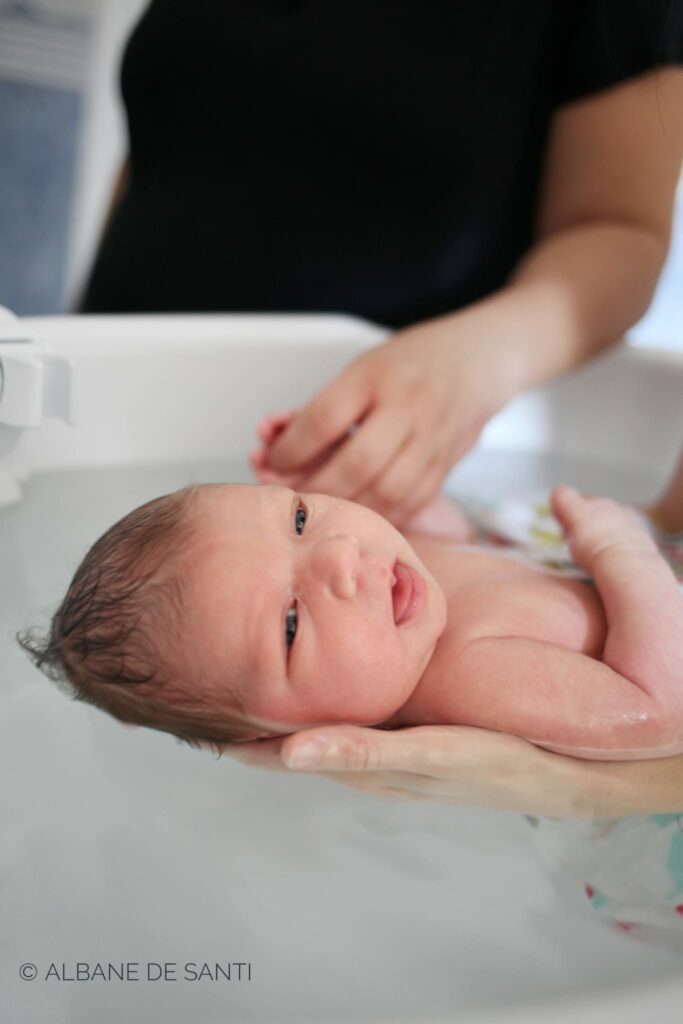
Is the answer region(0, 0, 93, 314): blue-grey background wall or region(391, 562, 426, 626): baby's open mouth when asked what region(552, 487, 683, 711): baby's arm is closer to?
region(391, 562, 426, 626): baby's open mouth

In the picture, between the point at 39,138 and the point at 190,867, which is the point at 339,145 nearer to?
the point at 190,867

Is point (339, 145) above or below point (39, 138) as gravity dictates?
above

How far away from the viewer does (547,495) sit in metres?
1.04

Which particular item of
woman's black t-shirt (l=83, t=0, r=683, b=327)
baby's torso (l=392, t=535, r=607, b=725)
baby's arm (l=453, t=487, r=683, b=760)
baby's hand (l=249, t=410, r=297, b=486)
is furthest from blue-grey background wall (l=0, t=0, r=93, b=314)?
baby's arm (l=453, t=487, r=683, b=760)

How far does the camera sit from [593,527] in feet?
2.68

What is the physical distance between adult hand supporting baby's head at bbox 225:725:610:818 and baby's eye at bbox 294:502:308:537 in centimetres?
14

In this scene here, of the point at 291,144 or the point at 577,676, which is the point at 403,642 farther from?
the point at 291,144

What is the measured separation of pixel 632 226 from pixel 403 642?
2.03 feet

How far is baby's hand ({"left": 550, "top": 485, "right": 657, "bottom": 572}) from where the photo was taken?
796 millimetres

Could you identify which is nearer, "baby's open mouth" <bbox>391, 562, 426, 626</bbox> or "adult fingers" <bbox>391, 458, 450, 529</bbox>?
"baby's open mouth" <bbox>391, 562, 426, 626</bbox>

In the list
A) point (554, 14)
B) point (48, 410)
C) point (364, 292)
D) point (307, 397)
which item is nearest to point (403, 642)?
point (48, 410)

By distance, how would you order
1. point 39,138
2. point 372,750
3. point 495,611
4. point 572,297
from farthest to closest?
1. point 39,138
2. point 572,297
3. point 495,611
4. point 372,750

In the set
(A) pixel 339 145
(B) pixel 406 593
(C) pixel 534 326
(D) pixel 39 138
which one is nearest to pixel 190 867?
(B) pixel 406 593

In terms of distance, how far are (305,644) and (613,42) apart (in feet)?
2.16
